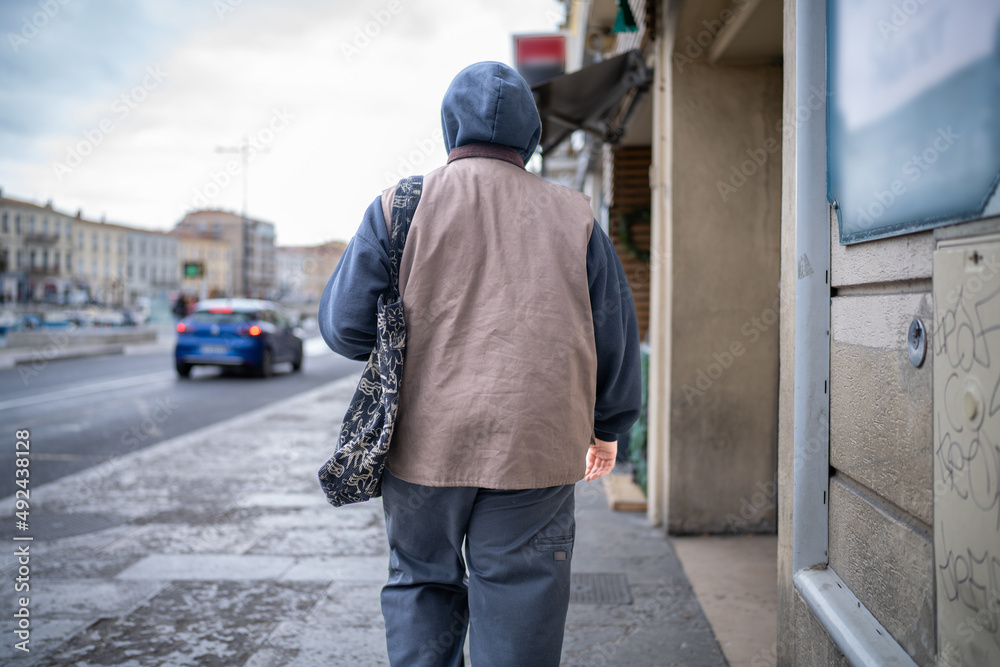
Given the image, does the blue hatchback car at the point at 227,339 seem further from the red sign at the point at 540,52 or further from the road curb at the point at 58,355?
the red sign at the point at 540,52

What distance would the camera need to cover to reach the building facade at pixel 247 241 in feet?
352

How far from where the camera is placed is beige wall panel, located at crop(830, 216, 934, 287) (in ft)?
4.66

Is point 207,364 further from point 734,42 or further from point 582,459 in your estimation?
point 582,459

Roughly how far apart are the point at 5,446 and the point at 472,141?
7014 millimetres

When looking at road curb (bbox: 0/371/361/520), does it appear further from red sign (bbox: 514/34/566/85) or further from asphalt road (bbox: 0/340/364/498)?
red sign (bbox: 514/34/566/85)

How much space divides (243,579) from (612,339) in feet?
8.37

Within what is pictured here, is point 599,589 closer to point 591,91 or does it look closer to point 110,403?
point 591,91

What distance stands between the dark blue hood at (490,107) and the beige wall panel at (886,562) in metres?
1.21

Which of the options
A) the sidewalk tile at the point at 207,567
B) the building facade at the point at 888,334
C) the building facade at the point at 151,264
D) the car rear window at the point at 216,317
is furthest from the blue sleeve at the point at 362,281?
the building facade at the point at 151,264

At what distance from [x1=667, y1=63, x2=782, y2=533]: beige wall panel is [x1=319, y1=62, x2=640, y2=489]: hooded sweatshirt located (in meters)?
2.55

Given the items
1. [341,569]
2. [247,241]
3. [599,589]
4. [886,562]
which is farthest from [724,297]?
[247,241]

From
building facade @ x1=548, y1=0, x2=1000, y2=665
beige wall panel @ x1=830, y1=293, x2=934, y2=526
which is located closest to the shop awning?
building facade @ x1=548, y1=0, x2=1000, y2=665

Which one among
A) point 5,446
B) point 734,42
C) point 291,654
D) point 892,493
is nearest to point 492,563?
point 892,493

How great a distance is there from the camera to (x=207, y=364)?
13797mm
